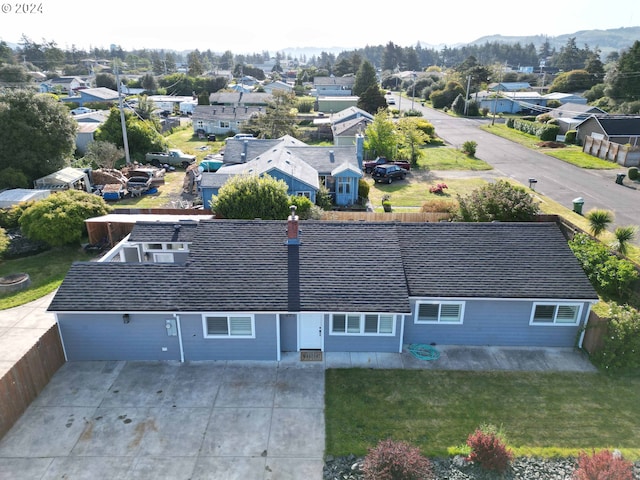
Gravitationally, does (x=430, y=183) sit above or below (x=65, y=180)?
below

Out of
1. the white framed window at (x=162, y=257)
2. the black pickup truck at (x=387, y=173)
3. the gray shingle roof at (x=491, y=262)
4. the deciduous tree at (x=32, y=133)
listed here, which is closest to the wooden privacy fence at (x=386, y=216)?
the gray shingle roof at (x=491, y=262)

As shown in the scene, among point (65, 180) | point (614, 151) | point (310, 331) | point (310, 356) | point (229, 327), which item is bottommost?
point (310, 356)

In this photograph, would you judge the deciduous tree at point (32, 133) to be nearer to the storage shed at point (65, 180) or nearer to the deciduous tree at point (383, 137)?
the storage shed at point (65, 180)

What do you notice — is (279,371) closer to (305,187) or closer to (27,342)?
(27,342)

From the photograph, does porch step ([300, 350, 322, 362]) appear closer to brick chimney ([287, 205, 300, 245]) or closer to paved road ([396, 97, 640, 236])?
brick chimney ([287, 205, 300, 245])

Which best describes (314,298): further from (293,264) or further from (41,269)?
(41,269)

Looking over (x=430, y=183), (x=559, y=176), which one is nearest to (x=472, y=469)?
(x=430, y=183)

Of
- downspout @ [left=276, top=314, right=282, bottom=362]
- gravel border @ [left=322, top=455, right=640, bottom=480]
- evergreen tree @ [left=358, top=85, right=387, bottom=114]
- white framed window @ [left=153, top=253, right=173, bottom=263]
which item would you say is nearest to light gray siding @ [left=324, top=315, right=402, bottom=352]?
downspout @ [left=276, top=314, right=282, bottom=362]
